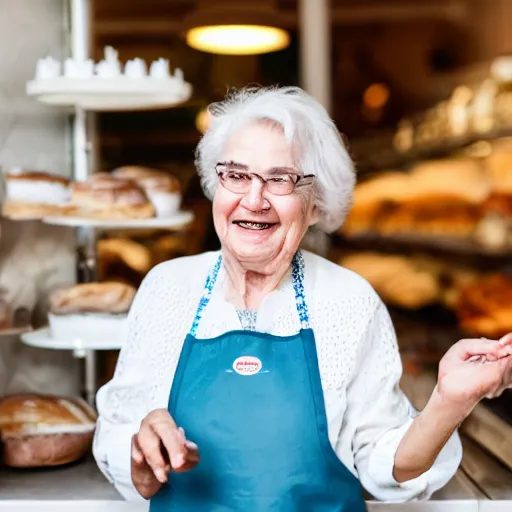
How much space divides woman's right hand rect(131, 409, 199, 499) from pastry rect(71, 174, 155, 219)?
0.97 m

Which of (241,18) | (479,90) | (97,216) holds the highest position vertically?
(241,18)

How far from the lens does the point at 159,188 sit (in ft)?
8.29

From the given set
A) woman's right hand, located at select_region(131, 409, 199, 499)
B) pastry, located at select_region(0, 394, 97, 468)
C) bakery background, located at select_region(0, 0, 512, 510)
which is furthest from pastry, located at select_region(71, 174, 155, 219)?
woman's right hand, located at select_region(131, 409, 199, 499)

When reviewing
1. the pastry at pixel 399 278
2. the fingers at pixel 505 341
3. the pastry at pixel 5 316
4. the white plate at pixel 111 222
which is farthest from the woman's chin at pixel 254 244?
the pastry at pixel 399 278

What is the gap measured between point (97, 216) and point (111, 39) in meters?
0.68

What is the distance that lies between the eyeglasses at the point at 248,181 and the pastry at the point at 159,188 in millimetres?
870

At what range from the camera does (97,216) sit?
2.40 meters

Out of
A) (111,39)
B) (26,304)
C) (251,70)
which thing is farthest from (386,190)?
(26,304)

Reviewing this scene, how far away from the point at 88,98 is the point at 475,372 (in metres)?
1.44

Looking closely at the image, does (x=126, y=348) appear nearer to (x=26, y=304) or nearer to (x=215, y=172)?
(x=215, y=172)

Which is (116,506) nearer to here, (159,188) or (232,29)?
(159,188)

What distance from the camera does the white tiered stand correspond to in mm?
2328

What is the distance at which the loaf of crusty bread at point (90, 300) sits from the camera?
95.3 inches

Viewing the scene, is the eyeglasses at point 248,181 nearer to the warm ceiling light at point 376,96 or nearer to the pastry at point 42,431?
the pastry at point 42,431
